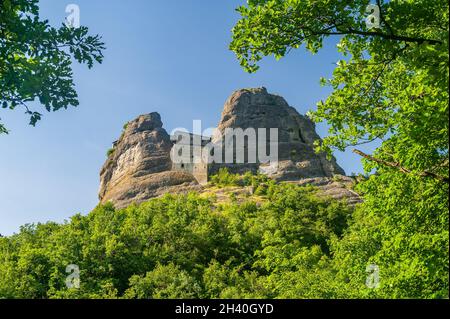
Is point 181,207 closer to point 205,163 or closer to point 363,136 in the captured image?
point 205,163

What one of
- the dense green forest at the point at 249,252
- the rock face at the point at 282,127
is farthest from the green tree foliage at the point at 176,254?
the rock face at the point at 282,127

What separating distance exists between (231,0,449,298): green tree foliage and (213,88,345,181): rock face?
80089 mm

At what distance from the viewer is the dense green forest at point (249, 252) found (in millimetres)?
13211

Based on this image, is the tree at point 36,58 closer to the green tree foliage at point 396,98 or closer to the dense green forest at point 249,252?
the green tree foliage at point 396,98

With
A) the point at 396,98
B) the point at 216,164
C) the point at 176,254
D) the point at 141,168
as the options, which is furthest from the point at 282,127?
the point at 396,98

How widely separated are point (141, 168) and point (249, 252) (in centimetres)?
5268

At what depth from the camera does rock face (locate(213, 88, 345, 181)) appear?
96562 millimetres

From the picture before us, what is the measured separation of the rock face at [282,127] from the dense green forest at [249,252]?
18443 mm

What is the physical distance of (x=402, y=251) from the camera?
14.7 meters

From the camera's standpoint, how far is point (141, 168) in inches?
4023

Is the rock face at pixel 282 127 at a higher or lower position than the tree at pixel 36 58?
higher

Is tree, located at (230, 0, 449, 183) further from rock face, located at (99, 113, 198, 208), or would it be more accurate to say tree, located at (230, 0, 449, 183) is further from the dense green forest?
rock face, located at (99, 113, 198, 208)

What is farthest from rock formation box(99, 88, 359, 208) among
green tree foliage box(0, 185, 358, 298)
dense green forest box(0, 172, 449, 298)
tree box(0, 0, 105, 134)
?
tree box(0, 0, 105, 134)
